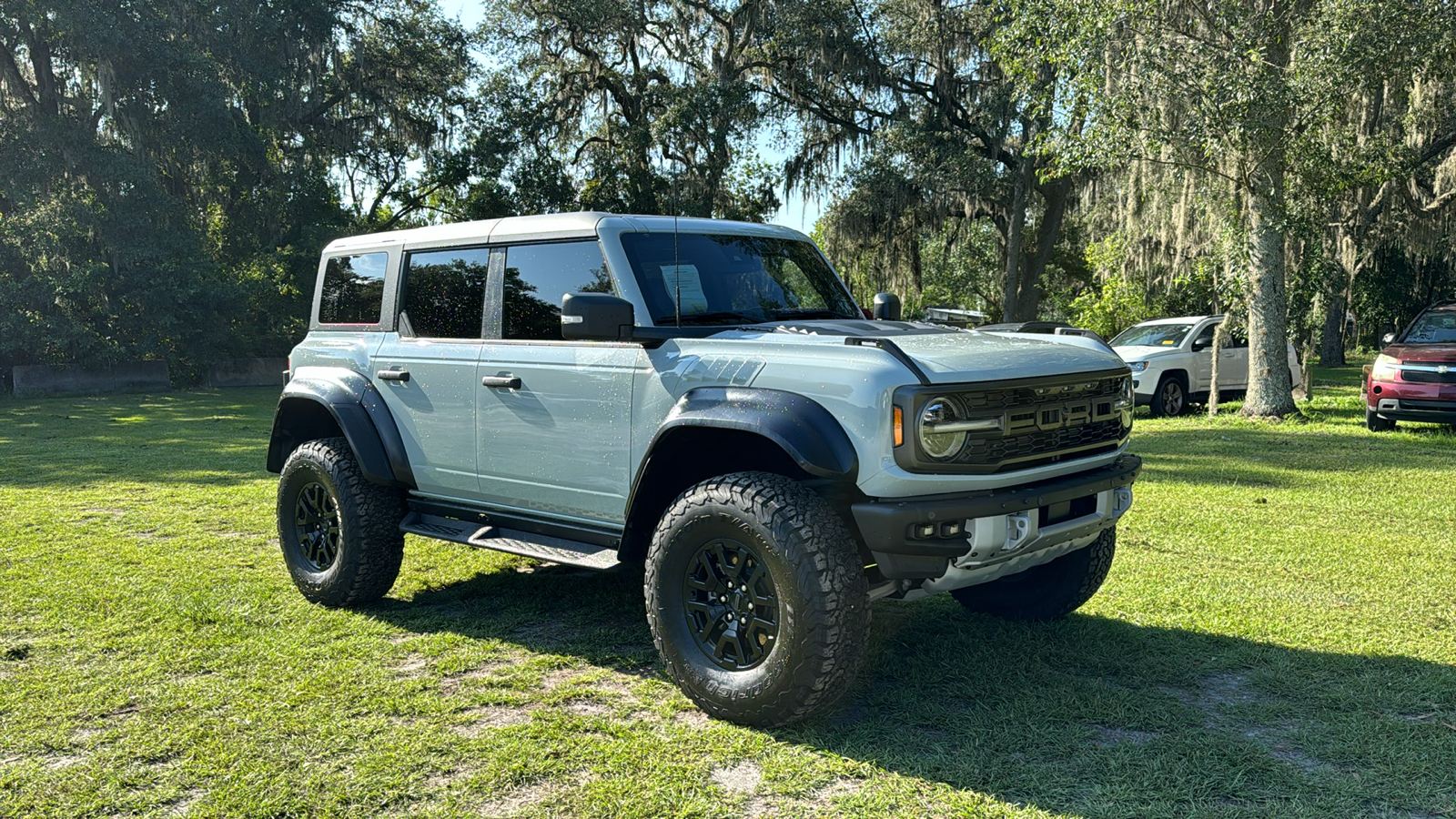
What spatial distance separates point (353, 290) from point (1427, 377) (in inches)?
485

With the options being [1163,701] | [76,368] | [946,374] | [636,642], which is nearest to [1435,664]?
[1163,701]

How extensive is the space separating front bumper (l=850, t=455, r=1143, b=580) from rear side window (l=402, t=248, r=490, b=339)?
7.73 ft

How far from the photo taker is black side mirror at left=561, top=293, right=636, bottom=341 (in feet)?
13.0

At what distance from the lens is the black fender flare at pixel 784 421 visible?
361 centimetres

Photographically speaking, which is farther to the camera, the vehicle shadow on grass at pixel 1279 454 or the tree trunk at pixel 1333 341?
the tree trunk at pixel 1333 341

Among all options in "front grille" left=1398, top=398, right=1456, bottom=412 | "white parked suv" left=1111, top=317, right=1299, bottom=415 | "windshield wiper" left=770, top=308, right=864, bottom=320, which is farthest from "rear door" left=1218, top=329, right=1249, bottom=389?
"windshield wiper" left=770, top=308, right=864, bottom=320

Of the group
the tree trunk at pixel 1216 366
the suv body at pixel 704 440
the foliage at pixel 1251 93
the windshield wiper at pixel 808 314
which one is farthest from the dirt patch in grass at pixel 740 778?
the tree trunk at pixel 1216 366

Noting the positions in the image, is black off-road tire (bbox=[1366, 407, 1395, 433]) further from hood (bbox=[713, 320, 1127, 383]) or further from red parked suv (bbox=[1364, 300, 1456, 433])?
hood (bbox=[713, 320, 1127, 383])

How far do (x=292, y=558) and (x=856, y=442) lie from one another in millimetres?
3523

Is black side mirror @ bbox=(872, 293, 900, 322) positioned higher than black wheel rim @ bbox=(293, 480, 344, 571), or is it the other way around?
black side mirror @ bbox=(872, 293, 900, 322)

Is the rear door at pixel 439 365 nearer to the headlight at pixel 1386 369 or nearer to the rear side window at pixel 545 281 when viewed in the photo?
the rear side window at pixel 545 281

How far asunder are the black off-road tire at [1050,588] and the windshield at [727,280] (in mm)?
1499

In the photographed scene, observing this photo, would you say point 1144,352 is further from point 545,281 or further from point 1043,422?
point 545,281

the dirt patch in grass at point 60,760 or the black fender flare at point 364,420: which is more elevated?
the black fender flare at point 364,420
